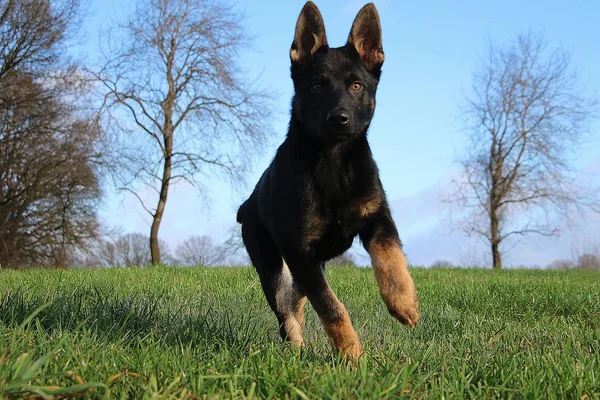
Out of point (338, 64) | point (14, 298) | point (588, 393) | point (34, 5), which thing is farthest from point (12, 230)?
point (588, 393)

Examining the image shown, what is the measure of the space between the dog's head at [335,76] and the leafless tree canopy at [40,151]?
20.7 m

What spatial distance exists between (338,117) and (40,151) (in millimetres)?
22944

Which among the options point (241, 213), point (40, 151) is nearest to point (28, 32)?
point (40, 151)

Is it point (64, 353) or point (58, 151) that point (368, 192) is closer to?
point (64, 353)

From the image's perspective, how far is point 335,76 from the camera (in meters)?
4.57

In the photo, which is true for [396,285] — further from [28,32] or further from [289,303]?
[28,32]

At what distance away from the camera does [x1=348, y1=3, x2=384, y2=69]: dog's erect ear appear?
4816 mm

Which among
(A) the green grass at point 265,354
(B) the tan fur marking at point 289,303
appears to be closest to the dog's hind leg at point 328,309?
(A) the green grass at point 265,354

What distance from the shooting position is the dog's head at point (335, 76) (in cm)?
427

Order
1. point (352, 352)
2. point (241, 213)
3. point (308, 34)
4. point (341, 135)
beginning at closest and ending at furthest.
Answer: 1. point (352, 352)
2. point (341, 135)
3. point (308, 34)
4. point (241, 213)

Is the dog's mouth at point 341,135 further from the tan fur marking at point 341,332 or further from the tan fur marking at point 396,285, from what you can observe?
the tan fur marking at point 341,332

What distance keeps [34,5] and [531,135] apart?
22.4 metres

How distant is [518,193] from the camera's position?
2827cm

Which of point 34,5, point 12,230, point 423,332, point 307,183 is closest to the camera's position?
point 307,183
